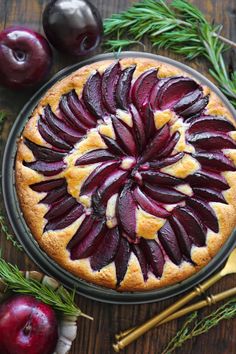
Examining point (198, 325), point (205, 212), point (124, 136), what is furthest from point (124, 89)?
point (198, 325)

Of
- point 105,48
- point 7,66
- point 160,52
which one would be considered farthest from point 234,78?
point 7,66

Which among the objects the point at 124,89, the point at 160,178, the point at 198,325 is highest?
the point at 124,89

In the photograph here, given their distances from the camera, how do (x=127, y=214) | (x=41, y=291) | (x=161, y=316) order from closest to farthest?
(x=127, y=214)
(x=41, y=291)
(x=161, y=316)

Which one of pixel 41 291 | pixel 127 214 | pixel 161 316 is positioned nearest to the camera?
pixel 127 214

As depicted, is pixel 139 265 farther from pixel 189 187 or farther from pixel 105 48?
pixel 105 48

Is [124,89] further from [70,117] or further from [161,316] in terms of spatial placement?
[161,316]

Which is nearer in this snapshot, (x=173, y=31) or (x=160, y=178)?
(x=160, y=178)

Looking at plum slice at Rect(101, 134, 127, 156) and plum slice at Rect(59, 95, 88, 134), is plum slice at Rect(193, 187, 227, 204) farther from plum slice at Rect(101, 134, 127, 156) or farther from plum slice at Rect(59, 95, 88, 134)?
plum slice at Rect(59, 95, 88, 134)
